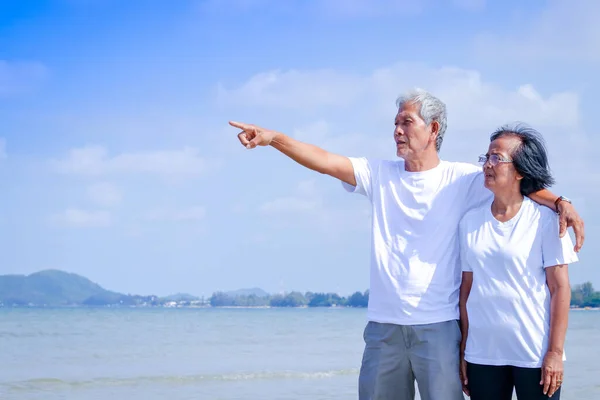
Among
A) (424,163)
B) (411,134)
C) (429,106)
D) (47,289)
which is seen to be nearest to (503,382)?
(424,163)

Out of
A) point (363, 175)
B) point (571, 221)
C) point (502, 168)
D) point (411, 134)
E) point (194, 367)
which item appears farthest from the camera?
point (194, 367)

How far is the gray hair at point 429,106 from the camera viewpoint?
A: 3.48 meters

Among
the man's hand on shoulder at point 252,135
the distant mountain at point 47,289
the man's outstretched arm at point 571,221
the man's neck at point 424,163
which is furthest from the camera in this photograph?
the distant mountain at point 47,289

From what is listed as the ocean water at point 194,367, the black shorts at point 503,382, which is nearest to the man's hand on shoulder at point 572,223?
the black shorts at point 503,382

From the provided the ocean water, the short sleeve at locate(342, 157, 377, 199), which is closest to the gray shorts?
the short sleeve at locate(342, 157, 377, 199)

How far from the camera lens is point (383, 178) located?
11.7ft

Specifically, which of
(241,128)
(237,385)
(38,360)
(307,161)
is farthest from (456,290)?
(38,360)

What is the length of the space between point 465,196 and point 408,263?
0.42 metres

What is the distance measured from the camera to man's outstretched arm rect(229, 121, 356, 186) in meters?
3.41

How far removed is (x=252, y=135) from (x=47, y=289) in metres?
83.1

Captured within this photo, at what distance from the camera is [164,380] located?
1184 cm

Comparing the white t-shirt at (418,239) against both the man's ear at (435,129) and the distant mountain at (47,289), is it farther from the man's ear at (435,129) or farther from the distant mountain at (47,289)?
the distant mountain at (47,289)

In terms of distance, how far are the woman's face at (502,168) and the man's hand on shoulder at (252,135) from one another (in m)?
0.97

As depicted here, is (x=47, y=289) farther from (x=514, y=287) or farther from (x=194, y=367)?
(x=514, y=287)
